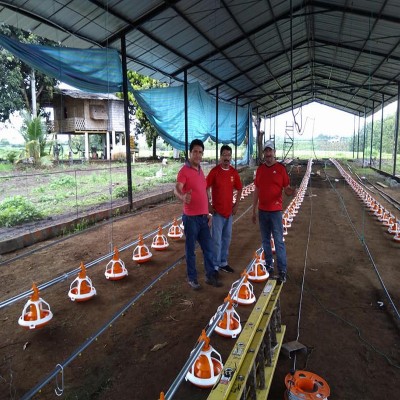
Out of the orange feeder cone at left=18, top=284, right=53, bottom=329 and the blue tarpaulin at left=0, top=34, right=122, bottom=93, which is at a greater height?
the blue tarpaulin at left=0, top=34, right=122, bottom=93

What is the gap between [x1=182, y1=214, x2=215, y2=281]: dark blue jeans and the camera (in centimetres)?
443

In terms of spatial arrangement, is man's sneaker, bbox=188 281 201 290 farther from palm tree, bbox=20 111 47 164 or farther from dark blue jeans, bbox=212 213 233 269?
palm tree, bbox=20 111 47 164

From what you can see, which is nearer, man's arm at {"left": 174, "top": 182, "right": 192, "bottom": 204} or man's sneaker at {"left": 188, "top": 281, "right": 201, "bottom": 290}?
man's arm at {"left": 174, "top": 182, "right": 192, "bottom": 204}

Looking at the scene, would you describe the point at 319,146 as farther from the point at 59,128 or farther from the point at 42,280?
the point at 42,280

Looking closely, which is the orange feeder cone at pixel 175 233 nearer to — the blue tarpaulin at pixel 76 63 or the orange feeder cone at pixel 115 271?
the orange feeder cone at pixel 115 271

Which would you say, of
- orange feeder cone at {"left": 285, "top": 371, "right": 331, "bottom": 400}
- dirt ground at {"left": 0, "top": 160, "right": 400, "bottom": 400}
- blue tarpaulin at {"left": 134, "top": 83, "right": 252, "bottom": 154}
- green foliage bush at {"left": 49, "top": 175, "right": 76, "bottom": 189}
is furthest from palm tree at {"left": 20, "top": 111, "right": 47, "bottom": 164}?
orange feeder cone at {"left": 285, "top": 371, "right": 331, "bottom": 400}

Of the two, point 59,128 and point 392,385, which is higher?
point 59,128

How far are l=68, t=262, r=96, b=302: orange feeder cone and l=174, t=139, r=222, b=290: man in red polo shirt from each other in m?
1.29

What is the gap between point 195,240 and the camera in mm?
4477

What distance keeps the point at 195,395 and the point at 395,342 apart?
2.11 metres

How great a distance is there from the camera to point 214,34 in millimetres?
11906

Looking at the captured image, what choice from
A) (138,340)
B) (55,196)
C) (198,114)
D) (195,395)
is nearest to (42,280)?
(138,340)

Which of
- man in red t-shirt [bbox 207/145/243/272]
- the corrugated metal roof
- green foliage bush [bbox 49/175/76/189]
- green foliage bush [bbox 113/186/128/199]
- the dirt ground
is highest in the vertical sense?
the corrugated metal roof

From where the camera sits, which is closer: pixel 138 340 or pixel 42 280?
pixel 138 340
